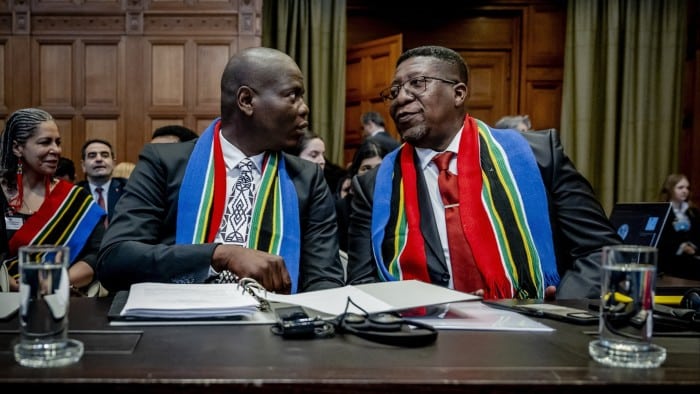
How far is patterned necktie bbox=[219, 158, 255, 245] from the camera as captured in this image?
1.99 m

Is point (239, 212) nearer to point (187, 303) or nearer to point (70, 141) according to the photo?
point (187, 303)

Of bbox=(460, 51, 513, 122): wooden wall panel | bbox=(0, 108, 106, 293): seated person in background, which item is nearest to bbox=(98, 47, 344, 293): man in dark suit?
bbox=(0, 108, 106, 293): seated person in background

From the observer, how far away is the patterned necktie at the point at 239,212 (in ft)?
6.52

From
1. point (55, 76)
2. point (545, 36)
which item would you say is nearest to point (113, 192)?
point (55, 76)

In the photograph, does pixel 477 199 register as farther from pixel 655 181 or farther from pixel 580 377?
pixel 655 181

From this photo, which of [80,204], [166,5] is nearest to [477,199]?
[80,204]

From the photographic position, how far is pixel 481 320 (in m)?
1.21

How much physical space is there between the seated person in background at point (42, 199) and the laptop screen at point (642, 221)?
2.22 meters

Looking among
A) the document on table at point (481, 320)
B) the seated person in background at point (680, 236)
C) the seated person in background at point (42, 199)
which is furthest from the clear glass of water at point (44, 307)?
the seated person in background at point (680, 236)

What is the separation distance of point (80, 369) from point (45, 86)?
5.52m

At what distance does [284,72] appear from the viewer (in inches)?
83.9

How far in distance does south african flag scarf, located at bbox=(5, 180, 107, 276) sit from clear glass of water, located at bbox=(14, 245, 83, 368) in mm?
2104

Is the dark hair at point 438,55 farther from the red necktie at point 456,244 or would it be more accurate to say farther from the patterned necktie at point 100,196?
the patterned necktie at point 100,196

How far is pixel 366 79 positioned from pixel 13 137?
13.3 feet
